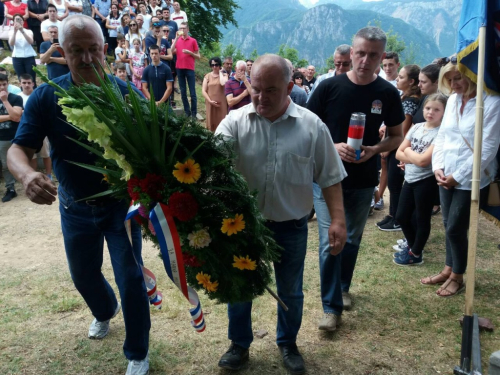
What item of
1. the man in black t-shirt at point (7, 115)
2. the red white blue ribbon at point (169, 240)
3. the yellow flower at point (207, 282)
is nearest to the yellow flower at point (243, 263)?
the yellow flower at point (207, 282)

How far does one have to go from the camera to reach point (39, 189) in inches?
91.4

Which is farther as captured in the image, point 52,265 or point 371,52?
point 52,265

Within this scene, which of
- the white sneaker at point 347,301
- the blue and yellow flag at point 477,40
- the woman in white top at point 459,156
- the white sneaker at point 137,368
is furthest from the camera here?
the white sneaker at point 347,301

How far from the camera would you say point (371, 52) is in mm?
3244

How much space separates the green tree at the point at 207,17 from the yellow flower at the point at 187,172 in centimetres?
2311

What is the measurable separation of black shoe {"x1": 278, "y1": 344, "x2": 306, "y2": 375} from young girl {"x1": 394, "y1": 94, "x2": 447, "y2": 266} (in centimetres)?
218

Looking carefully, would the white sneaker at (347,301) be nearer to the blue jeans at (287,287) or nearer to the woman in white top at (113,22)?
the blue jeans at (287,287)

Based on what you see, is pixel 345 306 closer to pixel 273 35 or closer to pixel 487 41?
pixel 487 41

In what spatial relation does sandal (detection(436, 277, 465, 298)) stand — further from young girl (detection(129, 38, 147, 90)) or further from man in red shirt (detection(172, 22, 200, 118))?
young girl (detection(129, 38, 147, 90))

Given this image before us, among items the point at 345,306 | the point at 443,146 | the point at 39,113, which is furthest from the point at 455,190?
the point at 39,113

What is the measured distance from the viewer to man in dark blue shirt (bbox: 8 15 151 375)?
2584 mm

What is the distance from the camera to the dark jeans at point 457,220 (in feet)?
11.9

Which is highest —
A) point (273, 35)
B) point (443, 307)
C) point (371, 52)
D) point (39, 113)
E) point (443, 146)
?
point (273, 35)

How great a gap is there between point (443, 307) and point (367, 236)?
1871 millimetres
